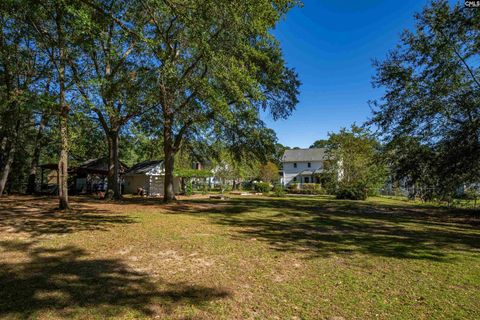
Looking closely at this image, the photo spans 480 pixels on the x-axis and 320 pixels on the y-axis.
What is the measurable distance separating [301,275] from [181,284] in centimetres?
219

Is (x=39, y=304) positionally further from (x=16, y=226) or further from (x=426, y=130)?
(x=426, y=130)

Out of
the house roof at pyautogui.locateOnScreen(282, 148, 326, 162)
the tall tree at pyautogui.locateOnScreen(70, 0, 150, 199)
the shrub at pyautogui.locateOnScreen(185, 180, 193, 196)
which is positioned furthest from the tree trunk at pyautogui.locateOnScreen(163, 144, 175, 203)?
the house roof at pyautogui.locateOnScreen(282, 148, 326, 162)

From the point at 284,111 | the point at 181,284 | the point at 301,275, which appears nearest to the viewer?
the point at 181,284

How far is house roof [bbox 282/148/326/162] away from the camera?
5019 centimetres

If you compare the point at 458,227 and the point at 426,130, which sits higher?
the point at 426,130

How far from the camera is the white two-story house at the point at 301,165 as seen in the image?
49469mm

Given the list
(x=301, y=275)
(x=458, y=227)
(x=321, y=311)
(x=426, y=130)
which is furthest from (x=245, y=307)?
(x=426, y=130)

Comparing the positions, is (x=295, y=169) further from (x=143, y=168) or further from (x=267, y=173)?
(x=143, y=168)

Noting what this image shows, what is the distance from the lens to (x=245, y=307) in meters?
3.86

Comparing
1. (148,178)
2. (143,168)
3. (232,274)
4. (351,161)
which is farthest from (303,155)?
(232,274)

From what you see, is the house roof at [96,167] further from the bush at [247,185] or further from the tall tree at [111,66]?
the bush at [247,185]

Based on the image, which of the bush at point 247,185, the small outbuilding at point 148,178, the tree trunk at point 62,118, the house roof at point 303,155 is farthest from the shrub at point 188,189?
the house roof at point 303,155

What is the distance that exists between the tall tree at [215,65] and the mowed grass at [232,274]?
6.27m

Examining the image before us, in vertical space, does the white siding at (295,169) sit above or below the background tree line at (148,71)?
below
